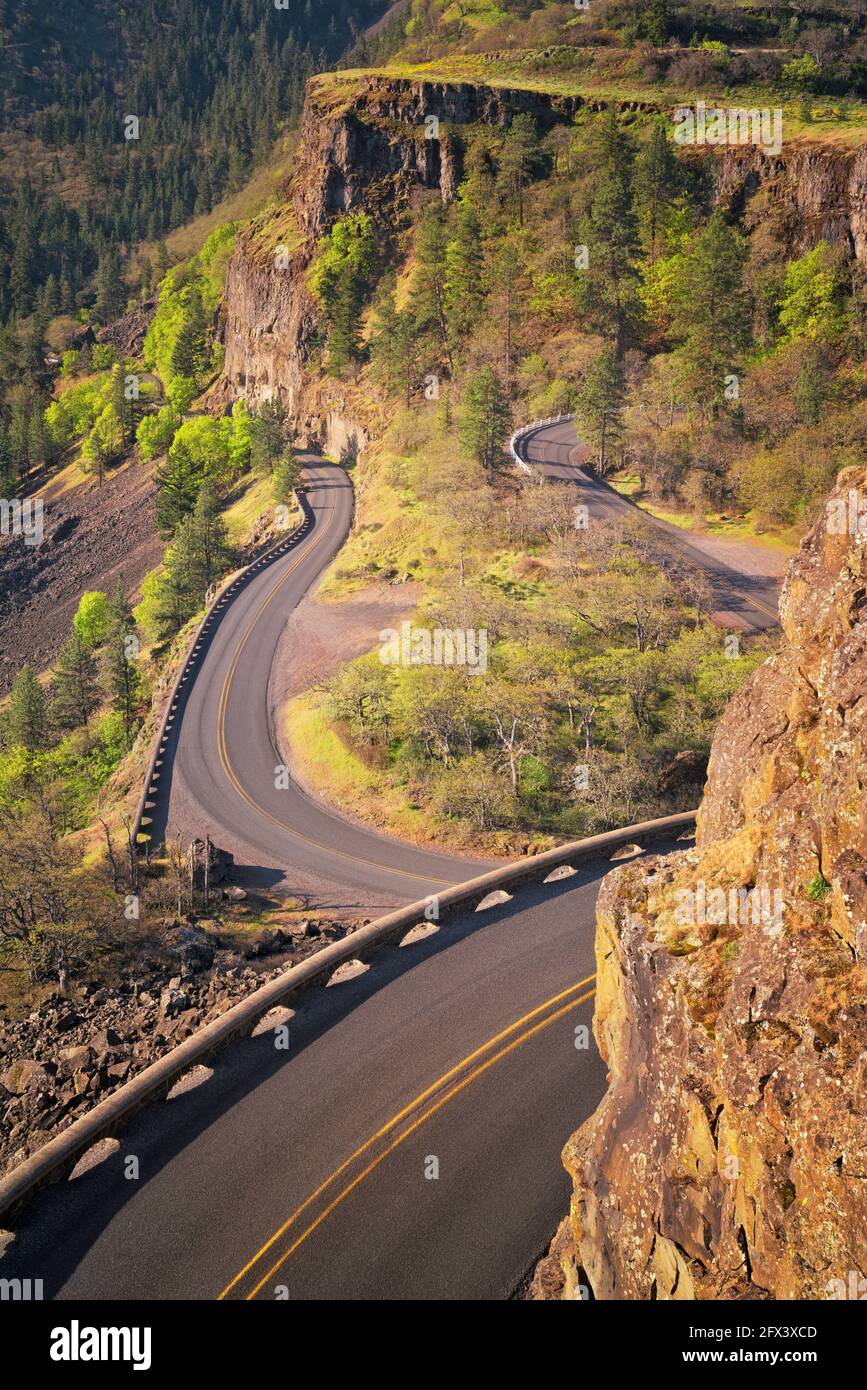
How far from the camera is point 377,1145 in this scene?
18328 mm

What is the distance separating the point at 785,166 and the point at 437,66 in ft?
214

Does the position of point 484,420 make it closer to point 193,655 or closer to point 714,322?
point 714,322

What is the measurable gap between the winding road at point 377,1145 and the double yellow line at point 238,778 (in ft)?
33.8

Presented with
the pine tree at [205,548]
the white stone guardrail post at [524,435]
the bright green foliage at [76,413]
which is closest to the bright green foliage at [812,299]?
the white stone guardrail post at [524,435]

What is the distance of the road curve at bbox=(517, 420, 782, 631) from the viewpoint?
158 feet

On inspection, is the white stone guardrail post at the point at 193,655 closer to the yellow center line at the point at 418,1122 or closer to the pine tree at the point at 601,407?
the yellow center line at the point at 418,1122

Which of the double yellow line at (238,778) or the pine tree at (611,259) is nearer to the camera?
the double yellow line at (238,778)

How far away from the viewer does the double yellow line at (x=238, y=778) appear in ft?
121

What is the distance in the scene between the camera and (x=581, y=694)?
132ft

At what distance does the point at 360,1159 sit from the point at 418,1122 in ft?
4.81

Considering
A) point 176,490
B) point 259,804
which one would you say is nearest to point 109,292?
point 176,490

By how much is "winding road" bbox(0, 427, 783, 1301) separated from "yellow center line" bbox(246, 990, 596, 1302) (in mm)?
35

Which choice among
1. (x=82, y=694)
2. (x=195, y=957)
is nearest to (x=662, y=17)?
(x=82, y=694)
